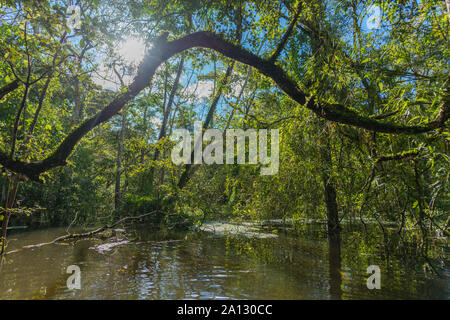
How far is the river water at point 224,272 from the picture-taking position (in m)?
3.57

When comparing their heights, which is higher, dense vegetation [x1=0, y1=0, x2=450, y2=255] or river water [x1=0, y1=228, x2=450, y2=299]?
dense vegetation [x1=0, y1=0, x2=450, y2=255]

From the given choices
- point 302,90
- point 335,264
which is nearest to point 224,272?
point 335,264

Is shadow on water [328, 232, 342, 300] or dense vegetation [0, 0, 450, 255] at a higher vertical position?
dense vegetation [0, 0, 450, 255]

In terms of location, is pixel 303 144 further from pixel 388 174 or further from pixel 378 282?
pixel 378 282

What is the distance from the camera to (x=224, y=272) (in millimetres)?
4566

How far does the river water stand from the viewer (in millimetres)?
3574

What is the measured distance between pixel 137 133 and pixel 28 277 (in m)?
16.1

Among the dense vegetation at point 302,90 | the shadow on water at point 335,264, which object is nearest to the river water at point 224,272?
the shadow on water at point 335,264

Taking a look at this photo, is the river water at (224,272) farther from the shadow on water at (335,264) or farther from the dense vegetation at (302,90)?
the dense vegetation at (302,90)

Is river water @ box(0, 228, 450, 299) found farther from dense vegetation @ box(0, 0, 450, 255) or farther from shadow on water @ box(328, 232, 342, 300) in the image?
dense vegetation @ box(0, 0, 450, 255)

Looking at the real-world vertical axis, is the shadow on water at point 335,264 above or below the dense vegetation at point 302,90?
below

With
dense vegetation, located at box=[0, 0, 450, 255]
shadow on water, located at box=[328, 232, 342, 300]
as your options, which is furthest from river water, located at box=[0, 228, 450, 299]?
dense vegetation, located at box=[0, 0, 450, 255]
